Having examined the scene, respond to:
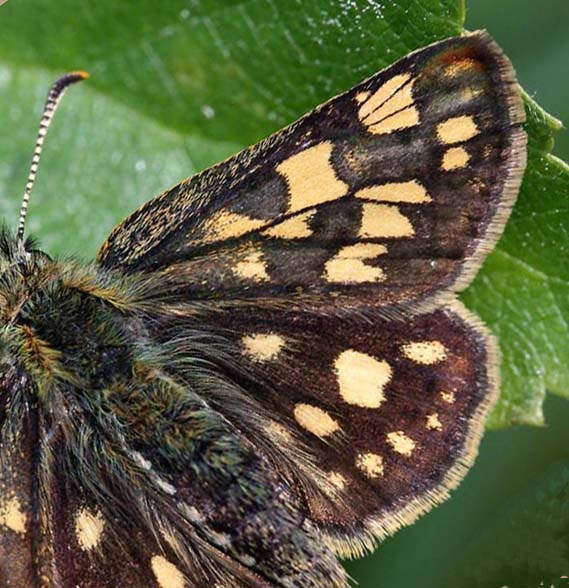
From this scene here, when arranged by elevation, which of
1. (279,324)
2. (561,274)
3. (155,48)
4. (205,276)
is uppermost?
(155,48)

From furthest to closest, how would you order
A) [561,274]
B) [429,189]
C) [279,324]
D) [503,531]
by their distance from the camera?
[561,274], [279,324], [429,189], [503,531]

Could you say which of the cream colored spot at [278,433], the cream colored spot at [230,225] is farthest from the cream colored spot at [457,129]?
the cream colored spot at [278,433]

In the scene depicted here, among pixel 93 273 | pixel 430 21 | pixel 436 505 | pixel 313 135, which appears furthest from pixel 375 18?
pixel 436 505

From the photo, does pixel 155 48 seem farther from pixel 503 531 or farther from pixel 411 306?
pixel 503 531

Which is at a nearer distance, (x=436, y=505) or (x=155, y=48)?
(x=436, y=505)

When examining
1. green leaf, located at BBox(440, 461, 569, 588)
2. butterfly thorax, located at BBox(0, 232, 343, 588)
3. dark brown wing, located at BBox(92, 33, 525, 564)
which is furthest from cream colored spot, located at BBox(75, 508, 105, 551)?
green leaf, located at BBox(440, 461, 569, 588)

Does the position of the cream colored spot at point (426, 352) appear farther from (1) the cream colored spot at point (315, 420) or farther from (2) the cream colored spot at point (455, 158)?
(2) the cream colored spot at point (455, 158)

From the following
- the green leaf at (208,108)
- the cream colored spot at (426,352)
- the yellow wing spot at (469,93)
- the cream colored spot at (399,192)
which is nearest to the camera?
the yellow wing spot at (469,93)
